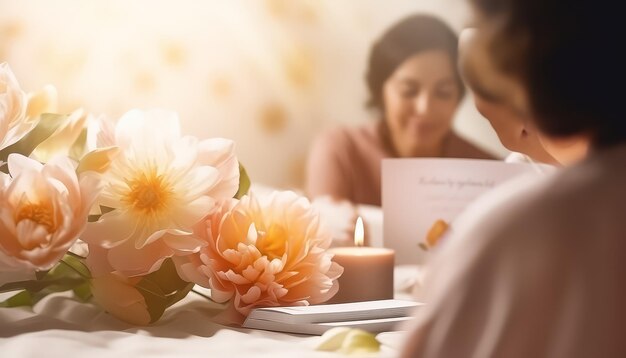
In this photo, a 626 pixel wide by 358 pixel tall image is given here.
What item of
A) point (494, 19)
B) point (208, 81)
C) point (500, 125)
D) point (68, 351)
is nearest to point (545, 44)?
point (494, 19)

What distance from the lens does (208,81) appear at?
1470 millimetres

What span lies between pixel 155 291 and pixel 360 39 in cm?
82

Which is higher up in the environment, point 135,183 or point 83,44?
point 83,44

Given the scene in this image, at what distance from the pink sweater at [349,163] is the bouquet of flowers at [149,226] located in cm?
62

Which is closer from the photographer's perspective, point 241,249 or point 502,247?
point 502,247

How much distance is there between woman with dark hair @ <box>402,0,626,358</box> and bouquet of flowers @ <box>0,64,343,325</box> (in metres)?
0.43

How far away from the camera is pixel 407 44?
5.12 ft

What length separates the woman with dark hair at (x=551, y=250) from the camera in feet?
1.25

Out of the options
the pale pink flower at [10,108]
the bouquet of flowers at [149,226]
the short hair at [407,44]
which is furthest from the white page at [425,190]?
the pale pink flower at [10,108]

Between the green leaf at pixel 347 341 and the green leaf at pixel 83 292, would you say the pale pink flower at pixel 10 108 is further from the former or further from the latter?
the green leaf at pixel 347 341

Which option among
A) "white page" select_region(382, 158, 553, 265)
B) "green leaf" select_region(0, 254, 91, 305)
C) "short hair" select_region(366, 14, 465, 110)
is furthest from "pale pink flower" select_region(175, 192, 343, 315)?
"short hair" select_region(366, 14, 465, 110)

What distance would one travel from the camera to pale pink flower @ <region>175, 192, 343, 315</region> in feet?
2.68

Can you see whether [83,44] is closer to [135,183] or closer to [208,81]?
[208,81]

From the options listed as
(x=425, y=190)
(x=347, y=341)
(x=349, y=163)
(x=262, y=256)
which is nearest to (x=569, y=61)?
(x=347, y=341)
